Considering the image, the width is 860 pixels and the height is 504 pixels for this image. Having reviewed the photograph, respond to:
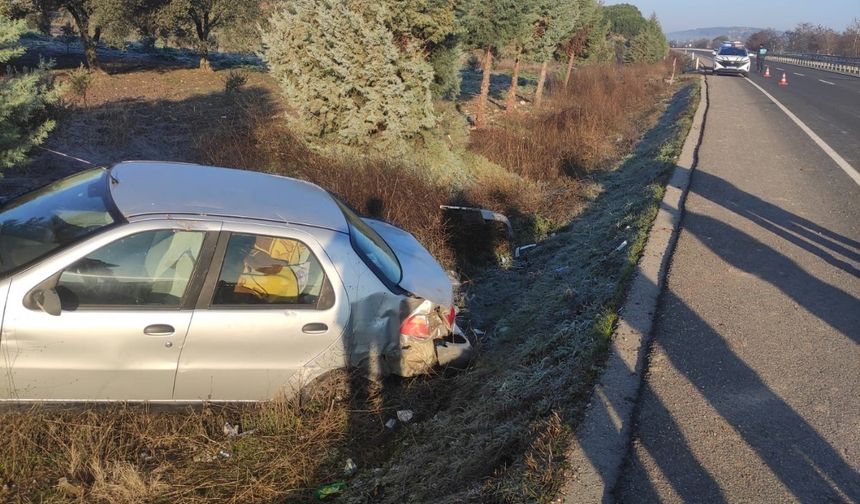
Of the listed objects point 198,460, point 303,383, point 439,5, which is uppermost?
point 439,5

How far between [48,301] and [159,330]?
57 centimetres

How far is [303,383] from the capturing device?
13.8 ft

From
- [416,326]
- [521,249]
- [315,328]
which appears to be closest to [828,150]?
[521,249]

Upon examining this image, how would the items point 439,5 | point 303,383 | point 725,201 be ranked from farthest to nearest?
point 439,5, point 725,201, point 303,383

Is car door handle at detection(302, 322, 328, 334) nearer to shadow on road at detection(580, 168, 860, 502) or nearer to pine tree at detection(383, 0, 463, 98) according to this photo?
shadow on road at detection(580, 168, 860, 502)

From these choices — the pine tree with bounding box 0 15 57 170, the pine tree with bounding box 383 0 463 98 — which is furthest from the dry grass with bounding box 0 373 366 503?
the pine tree with bounding box 383 0 463 98

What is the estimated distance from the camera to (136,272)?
3795mm

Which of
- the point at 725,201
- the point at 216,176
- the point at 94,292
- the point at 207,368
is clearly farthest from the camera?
the point at 725,201

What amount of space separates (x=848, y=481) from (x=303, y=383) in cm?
297

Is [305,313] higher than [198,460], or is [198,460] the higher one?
[305,313]

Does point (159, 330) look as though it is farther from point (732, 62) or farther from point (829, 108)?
point (732, 62)

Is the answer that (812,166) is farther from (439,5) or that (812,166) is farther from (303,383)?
(303,383)

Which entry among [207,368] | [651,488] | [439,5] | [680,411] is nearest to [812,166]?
[439,5]

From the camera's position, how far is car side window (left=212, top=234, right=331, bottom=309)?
13.0 ft
